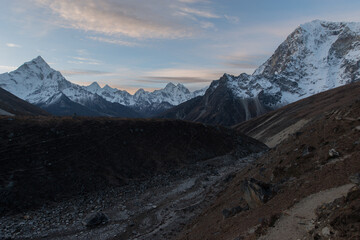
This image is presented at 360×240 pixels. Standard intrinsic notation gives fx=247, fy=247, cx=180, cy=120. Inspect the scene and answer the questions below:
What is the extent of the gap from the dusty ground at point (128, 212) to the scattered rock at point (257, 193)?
11.9m

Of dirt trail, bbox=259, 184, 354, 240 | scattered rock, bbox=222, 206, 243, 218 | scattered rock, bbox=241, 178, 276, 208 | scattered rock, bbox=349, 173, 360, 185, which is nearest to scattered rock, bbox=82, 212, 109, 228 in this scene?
scattered rock, bbox=222, 206, 243, 218

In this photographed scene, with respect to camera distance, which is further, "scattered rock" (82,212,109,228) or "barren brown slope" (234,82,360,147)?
"barren brown slope" (234,82,360,147)

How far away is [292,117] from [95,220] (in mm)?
154824

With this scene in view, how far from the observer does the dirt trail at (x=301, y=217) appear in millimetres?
14734

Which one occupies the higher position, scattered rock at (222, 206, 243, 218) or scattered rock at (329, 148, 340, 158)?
scattered rock at (329, 148, 340, 158)

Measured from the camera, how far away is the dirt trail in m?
14.7

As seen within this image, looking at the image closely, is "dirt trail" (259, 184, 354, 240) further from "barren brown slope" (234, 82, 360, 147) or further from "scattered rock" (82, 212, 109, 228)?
"barren brown slope" (234, 82, 360, 147)

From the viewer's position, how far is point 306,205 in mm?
17141

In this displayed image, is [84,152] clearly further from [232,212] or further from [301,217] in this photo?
[301,217]

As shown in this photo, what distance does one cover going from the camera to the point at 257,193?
21.8 m

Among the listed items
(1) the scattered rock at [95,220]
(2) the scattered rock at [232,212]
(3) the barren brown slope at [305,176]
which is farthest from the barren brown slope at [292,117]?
(2) the scattered rock at [232,212]

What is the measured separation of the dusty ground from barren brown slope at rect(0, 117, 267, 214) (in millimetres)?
3533

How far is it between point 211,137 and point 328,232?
66.4m

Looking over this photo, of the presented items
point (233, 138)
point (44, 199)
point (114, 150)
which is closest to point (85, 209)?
point (44, 199)
